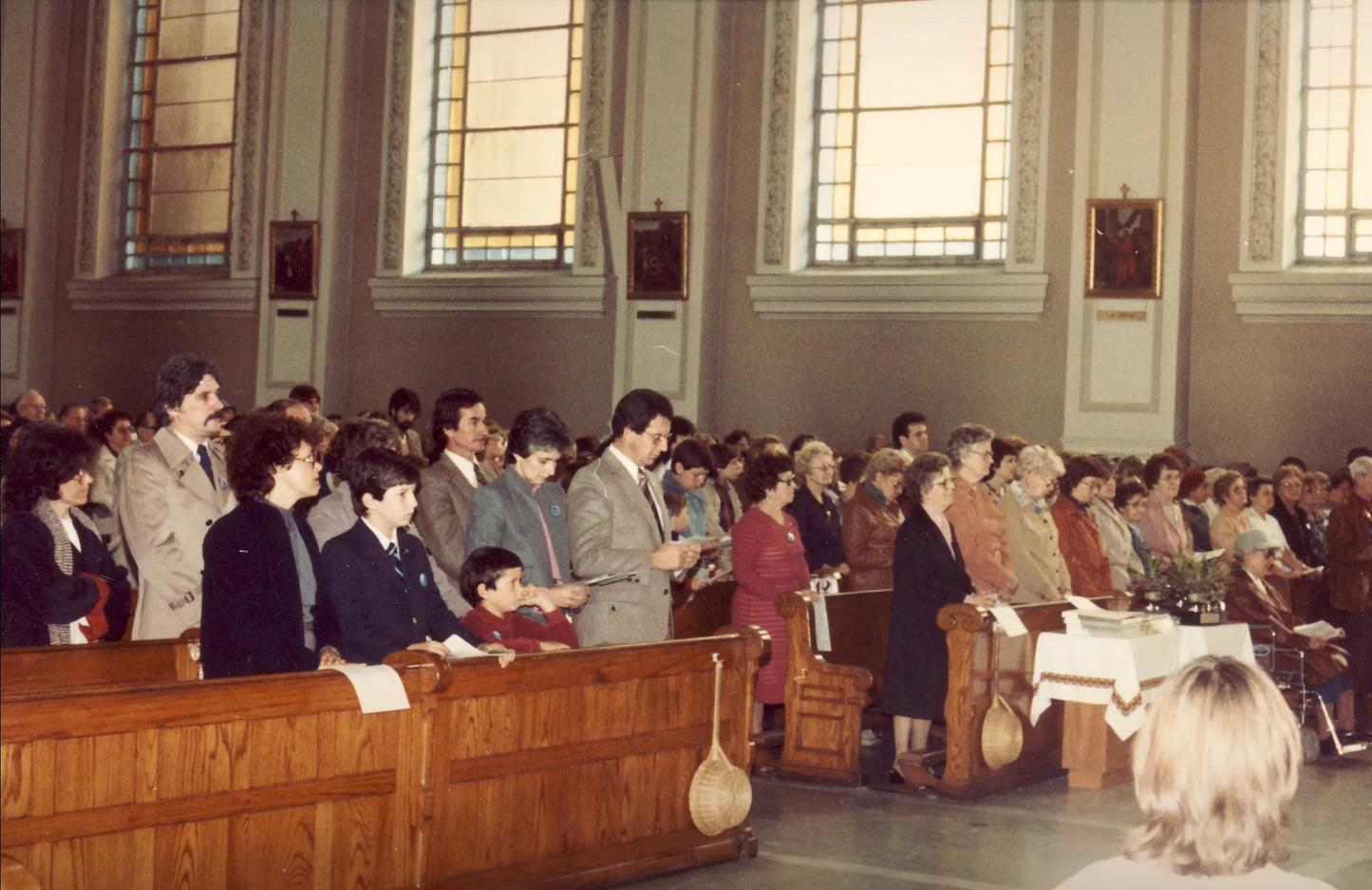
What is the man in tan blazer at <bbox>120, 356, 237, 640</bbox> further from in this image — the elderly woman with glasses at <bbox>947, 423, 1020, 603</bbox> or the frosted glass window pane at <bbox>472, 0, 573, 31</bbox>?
the frosted glass window pane at <bbox>472, 0, 573, 31</bbox>

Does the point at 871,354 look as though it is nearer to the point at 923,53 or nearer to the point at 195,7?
the point at 923,53

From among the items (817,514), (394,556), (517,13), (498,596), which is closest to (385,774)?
(394,556)

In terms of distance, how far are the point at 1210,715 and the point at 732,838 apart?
12.7ft

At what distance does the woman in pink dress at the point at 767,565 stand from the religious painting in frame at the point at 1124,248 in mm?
5983

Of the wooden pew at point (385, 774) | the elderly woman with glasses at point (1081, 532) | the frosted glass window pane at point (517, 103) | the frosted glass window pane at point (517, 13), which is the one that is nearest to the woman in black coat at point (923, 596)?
the elderly woman with glasses at point (1081, 532)

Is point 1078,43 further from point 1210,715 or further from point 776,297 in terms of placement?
point 1210,715

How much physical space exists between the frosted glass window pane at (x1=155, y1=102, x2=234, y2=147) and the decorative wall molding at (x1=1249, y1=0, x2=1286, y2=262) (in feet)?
30.3

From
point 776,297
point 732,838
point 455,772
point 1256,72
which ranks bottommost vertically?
point 732,838

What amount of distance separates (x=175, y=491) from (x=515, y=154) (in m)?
10.3

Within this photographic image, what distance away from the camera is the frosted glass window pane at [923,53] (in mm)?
13648

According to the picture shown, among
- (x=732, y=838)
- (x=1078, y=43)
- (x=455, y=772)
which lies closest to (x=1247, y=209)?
(x=1078, y=43)

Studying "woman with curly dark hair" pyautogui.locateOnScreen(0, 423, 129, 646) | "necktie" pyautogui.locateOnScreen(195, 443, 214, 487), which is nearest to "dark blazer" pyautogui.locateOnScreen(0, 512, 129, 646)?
"woman with curly dark hair" pyautogui.locateOnScreen(0, 423, 129, 646)

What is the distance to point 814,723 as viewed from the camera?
24.4ft

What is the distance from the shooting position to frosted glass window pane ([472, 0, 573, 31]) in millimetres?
14812
